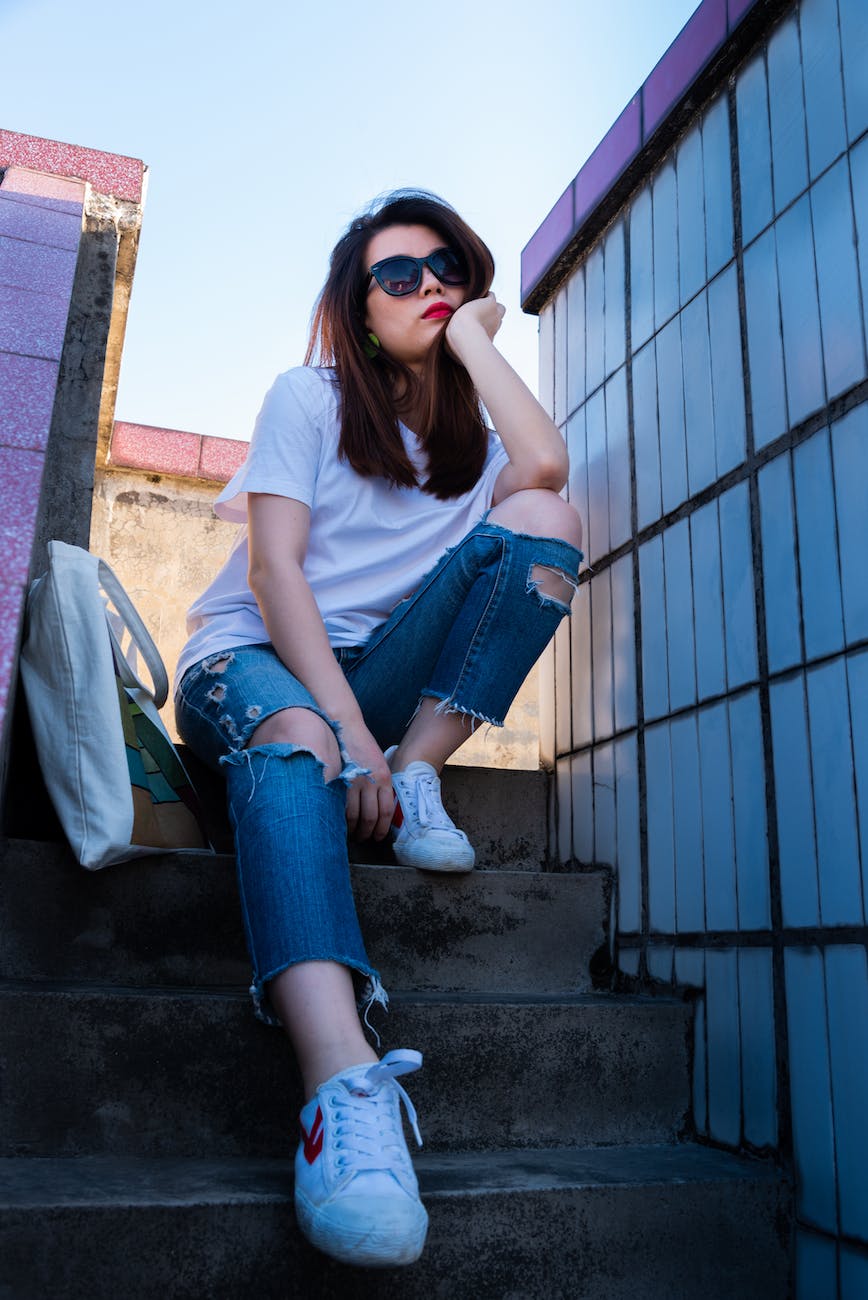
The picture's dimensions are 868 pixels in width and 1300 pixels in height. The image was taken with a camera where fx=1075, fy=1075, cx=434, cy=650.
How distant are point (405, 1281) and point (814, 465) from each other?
1.09 m

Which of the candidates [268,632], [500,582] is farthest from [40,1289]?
[500,582]

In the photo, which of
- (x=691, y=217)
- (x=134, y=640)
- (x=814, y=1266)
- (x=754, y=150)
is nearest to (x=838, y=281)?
(x=754, y=150)

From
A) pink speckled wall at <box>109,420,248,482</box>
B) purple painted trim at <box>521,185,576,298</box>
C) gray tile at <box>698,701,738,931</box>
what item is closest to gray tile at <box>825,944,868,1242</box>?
gray tile at <box>698,701,738,931</box>

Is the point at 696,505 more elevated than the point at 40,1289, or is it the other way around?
the point at 696,505

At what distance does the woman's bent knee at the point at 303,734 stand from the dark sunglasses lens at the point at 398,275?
0.96m

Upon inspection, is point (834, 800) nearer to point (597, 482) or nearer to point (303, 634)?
point (303, 634)

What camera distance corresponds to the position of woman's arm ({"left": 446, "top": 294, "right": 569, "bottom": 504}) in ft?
5.97

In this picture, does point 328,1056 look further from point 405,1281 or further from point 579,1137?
point 579,1137

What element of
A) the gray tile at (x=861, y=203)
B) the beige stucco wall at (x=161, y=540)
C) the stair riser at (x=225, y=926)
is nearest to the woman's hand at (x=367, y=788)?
the stair riser at (x=225, y=926)

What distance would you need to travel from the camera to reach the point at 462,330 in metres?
1.95

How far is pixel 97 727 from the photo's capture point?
1419mm

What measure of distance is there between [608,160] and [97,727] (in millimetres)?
1538

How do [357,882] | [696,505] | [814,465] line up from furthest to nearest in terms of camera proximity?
[696,505] < [357,882] < [814,465]

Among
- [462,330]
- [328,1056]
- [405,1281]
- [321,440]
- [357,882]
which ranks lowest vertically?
[405,1281]
